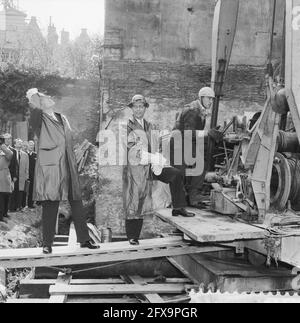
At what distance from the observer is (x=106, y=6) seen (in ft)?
36.6

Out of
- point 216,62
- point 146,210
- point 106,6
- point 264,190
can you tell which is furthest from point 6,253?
point 106,6

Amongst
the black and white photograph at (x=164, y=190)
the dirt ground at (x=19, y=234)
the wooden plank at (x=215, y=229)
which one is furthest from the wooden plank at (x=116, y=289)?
the dirt ground at (x=19, y=234)

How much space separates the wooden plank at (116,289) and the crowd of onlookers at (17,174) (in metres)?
4.73

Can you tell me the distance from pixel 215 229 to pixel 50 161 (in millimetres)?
1883

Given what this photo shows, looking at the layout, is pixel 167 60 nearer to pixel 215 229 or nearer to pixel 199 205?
pixel 199 205

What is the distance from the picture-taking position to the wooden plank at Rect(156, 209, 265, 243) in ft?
17.0

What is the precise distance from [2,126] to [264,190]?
1063 cm

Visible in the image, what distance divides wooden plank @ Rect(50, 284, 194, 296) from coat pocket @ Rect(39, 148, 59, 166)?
1412 millimetres

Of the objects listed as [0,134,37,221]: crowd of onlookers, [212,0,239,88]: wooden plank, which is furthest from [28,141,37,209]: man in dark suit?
[212,0,239,88]: wooden plank

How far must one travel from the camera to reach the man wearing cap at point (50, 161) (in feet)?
16.7

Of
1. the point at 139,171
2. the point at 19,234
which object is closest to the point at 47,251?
the point at 139,171

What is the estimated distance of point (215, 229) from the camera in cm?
543

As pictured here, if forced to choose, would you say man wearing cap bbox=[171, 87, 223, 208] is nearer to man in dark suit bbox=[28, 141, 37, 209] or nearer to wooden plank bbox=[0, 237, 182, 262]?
wooden plank bbox=[0, 237, 182, 262]
